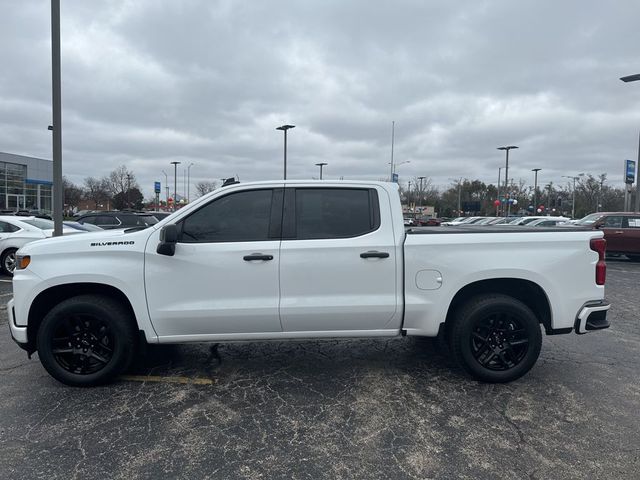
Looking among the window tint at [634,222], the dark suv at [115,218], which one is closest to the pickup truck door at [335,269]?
the dark suv at [115,218]

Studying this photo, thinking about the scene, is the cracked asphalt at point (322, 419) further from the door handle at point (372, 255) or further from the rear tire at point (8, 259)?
the rear tire at point (8, 259)

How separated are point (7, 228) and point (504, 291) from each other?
11658 mm

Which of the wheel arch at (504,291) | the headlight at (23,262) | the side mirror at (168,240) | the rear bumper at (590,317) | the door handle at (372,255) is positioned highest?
the side mirror at (168,240)

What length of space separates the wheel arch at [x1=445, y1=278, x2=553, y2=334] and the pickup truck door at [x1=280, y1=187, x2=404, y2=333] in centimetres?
64

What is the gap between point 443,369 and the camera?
15.8ft

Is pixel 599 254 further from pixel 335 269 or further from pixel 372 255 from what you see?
pixel 335 269

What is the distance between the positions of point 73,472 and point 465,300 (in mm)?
3442

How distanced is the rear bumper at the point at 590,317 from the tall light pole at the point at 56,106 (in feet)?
32.9

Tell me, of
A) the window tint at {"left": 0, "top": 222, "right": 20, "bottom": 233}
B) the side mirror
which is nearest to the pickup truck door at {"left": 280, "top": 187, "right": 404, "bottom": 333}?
the side mirror

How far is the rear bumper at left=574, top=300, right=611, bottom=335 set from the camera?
14.3 ft

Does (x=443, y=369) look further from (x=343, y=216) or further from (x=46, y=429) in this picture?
(x=46, y=429)

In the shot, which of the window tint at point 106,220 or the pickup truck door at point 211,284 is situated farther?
the window tint at point 106,220

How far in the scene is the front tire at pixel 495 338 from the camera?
427 cm

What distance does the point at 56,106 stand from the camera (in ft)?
32.9
